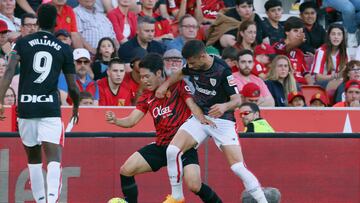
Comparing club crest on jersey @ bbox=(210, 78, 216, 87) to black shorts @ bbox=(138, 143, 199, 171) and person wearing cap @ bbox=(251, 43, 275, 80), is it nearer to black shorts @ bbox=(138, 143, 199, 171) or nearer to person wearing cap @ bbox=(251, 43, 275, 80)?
black shorts @ bbox=(138, 143, 199, 171)

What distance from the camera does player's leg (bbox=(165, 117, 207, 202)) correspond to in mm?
13031

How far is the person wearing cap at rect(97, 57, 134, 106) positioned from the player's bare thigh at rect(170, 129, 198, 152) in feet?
11.3

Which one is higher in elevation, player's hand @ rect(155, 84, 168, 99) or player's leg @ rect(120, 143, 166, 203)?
player's hand @ rect(155, 84, 168, 99)

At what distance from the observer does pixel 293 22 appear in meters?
18.5

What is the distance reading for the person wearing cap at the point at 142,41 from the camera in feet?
57.1

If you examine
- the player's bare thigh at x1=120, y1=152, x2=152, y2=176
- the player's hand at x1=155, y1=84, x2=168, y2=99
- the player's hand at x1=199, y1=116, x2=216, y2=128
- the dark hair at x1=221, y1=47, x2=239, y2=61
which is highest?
the dark hair at x1=221, y1=47, x2=239, y2=61

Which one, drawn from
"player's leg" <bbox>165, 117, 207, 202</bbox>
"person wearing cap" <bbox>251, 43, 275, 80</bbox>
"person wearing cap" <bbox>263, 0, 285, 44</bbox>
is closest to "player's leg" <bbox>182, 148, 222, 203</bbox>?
"player's leg" <bbox>165, 117, 207, 202</bbox>

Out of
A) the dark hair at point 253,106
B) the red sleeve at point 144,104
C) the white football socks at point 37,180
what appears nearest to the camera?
the white football socks at point 37,180

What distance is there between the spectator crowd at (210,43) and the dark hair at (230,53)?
15 mm

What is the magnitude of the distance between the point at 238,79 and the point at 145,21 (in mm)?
1647

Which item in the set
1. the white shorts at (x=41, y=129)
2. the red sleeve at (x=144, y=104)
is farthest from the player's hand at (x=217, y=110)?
the white shorts at (x=41, y=129)

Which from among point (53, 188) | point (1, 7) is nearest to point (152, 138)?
point (53, 188)

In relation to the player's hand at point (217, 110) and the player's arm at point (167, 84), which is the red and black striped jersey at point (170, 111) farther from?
the player's hand at point (217, 110)

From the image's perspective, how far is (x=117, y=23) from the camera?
1816 cm
